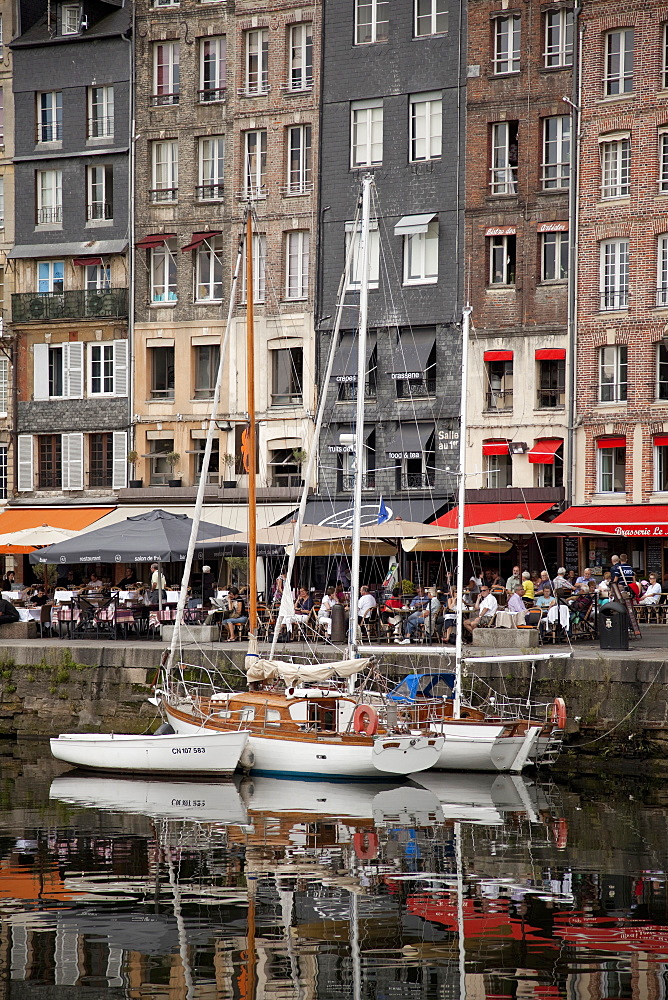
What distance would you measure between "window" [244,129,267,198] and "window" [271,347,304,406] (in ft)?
15.9

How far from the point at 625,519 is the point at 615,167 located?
1000 centimetres

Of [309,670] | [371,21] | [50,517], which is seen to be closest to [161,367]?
[50,517]

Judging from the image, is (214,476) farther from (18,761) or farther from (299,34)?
(18,761)

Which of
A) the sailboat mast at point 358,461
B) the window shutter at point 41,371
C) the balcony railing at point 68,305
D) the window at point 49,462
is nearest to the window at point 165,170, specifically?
the balcony railing at point 68,305

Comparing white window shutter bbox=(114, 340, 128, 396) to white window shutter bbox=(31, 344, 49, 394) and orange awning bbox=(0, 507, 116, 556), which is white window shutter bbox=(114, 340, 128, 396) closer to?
white window shutter bbox=(31, 344, 49, 394)

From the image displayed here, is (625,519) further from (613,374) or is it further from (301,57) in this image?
(301,57)

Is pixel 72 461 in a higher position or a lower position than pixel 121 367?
lower

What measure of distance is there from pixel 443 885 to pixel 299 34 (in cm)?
3331

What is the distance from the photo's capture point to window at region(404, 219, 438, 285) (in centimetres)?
4338

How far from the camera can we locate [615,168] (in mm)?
41281

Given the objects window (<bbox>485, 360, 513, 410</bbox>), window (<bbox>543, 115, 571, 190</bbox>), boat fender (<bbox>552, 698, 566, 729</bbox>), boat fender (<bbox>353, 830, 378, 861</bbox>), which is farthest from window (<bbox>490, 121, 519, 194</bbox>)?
boat fender (<bbox>353, 830, 378, 861</bbox>)

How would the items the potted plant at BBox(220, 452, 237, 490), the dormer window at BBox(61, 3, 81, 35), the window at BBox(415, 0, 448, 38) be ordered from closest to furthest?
the window at BBox(415, 0, 448, 38)
the potted plant at BBox(220, 452, 237, 490)
the dormer window at BBox(61, 3, 81, 35)

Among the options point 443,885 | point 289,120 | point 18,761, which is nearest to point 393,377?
point 289,120

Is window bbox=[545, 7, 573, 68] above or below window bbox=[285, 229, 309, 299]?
above
